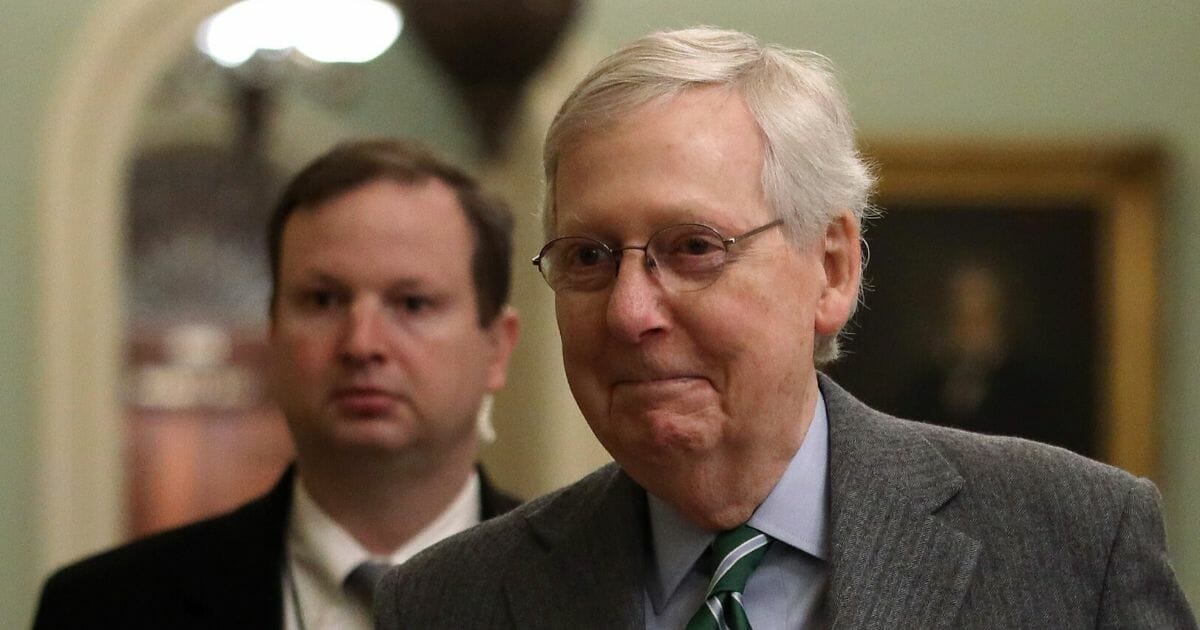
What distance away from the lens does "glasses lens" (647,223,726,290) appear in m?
2.22

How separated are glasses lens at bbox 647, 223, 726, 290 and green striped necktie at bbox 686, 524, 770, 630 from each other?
0.36 meters

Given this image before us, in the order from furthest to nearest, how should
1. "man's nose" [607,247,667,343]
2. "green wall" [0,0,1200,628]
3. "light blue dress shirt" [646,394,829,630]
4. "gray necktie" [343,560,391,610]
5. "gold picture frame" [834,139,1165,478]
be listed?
"gold picture frame" [834,139,1165,478], "green wall" [0,0,1200,628], "gray necktie" [343,560,391,610], "light blue dress shirt" [646,394,829,630], "man's nose" [607,247,667,343]

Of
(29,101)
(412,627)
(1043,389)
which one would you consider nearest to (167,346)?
(29,101)

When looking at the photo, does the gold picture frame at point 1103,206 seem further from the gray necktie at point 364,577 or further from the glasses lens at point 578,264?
the glasses lens at point 578,264

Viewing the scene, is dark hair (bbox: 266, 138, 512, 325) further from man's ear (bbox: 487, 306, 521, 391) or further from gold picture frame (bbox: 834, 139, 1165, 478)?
gold picture frame (bbox: 834, 139, 1165, 478)

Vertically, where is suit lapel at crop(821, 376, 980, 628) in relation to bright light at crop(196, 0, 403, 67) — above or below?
below

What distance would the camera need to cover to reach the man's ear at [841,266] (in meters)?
2.42

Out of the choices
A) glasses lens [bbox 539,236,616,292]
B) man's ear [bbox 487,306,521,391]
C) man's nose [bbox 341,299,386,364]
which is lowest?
man's ear [bbox 487,306,521,391]

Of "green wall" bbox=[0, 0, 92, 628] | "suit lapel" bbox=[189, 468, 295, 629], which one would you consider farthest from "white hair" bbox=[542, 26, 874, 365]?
"green wall" bbox=[0, 0, 92, 628]

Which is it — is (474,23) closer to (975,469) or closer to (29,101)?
(29,101)

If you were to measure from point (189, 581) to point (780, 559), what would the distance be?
1.53m

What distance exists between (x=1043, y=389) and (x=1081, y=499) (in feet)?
17.3

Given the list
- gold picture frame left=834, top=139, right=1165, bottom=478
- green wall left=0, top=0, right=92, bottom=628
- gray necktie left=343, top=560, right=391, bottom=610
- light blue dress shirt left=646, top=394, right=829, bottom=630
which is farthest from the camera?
gold picture frame left=834, top=139, right=1165, bottom=478

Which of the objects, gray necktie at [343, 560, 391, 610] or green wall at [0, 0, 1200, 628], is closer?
gray necktie at [343, 560, 391, 610]
